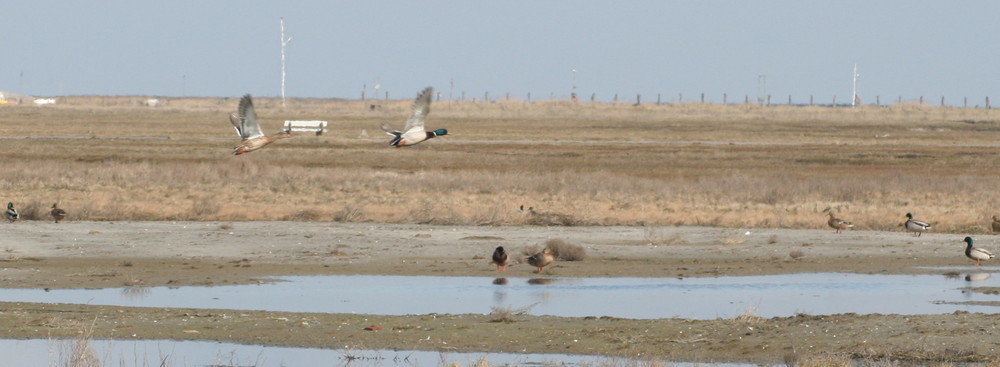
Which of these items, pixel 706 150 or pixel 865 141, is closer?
pixel 706 150

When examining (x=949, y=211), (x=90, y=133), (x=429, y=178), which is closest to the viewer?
(x=949, y=211)

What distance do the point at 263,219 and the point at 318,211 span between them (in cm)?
129

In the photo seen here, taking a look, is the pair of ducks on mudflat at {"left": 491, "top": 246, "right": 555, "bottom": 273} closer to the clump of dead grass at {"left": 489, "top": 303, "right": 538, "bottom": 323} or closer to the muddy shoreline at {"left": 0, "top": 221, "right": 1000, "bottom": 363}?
the muddy shoreline at {"left": 0, "top": 221, "right": 1000, "bottom": 363}

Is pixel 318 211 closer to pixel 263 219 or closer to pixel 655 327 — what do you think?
pixel 263 219

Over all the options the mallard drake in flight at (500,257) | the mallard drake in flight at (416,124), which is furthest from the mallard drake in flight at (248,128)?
the mallard drake in flight at (500,257)

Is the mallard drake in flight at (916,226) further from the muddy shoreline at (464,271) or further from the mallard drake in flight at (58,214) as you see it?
the mallard drake in flight at (58,214)

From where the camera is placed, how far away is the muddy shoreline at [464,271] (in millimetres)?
15266

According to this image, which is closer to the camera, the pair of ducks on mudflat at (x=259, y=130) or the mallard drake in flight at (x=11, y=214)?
the pair of ducks on mudflat at (x=259, y=130)

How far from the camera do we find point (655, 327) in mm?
16297

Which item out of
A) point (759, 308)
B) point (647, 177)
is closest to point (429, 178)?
point (647, 177)

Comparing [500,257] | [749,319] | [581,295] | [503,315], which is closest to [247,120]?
[503,315]

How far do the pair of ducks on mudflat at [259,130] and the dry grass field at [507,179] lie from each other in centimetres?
1218

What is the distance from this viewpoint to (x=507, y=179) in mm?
42219

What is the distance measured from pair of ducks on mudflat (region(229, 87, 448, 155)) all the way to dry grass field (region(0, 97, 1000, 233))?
480 inches
